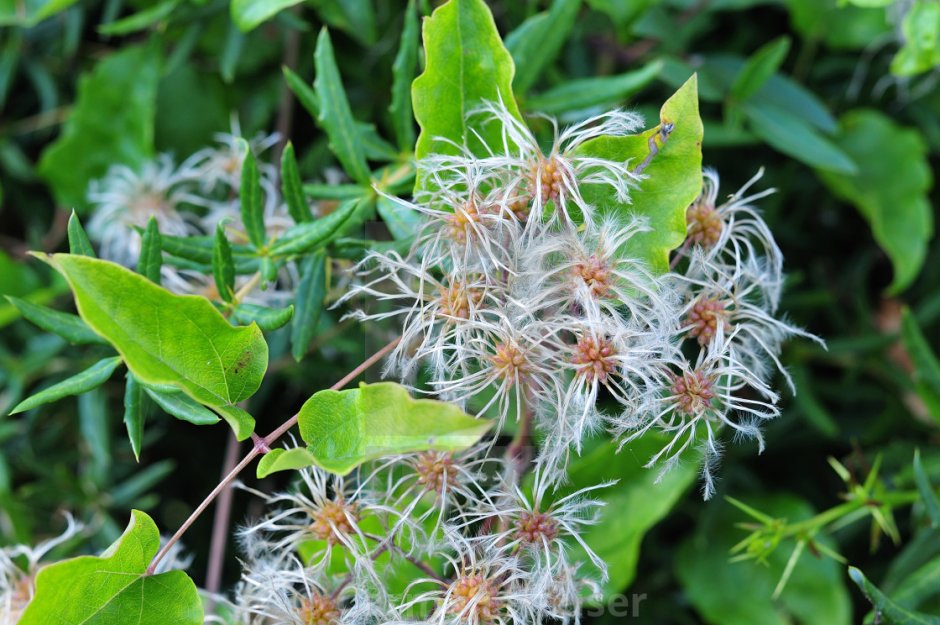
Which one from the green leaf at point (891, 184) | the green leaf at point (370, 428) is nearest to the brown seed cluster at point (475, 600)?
the green leaf at point (370, 428)

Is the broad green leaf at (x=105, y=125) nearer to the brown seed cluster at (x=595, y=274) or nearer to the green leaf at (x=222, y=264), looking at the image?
the green leaf at (x=222, y=264)

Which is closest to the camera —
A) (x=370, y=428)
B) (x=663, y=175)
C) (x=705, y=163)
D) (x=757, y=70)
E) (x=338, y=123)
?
(x=370, y=428)

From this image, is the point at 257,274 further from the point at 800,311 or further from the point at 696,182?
the point at 800,311

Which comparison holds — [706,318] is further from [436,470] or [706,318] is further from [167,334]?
[167,334]

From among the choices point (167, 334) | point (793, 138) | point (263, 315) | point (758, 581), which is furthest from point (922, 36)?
point (167, 334)

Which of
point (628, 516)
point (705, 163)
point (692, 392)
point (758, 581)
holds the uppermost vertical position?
point (692, 392)

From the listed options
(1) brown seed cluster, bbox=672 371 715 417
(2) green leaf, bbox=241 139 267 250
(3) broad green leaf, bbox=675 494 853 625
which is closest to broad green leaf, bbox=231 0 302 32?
(2) green leaf, bbox=241 139 267 250
